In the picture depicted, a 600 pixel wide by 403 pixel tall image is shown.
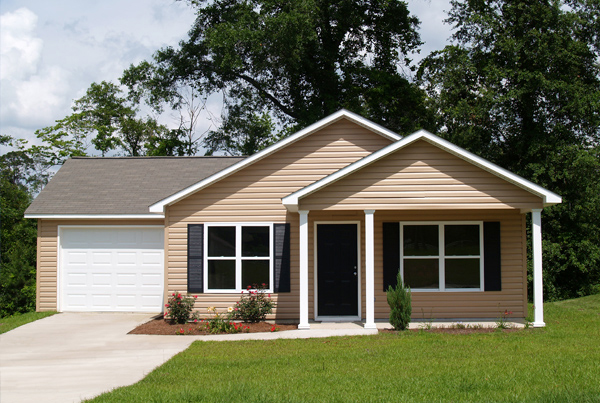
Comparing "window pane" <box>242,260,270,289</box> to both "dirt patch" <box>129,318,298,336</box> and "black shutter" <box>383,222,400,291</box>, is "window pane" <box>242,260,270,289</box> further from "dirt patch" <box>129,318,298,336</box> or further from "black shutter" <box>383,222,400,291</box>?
"black shutter" <box>383,222,400,291</box>

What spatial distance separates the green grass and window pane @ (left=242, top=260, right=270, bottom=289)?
18.0ft

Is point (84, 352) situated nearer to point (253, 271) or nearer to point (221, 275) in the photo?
point (221, 275)

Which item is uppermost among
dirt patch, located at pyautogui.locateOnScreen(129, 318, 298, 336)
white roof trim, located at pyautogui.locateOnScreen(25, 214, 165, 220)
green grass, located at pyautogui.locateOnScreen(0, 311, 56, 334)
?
white roof trim, located at pyautogui.locateOnScreen(25, 214, 165, 220)

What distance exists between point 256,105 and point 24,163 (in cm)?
2622

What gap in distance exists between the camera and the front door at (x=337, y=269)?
1331cm

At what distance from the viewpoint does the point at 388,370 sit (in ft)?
26.4

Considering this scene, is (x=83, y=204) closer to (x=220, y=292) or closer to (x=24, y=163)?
(x=220, y=292)

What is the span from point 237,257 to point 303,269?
2126mm

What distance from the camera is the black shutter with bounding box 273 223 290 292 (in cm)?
1329

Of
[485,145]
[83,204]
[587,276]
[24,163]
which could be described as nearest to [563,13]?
[485,145]

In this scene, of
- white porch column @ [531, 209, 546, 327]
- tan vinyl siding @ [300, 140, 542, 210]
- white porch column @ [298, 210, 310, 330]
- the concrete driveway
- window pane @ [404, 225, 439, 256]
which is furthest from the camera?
window pane @ [404, 225, 439, 256]

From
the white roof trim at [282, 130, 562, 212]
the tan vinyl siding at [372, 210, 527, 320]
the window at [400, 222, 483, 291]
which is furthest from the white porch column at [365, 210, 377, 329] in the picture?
the window at [400, 222, 483, 291]

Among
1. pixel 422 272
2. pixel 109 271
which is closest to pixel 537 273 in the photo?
pixel 422 272

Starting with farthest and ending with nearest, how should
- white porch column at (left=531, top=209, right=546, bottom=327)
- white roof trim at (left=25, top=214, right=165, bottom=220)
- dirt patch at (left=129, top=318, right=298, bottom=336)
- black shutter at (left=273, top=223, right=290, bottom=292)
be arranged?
white roof trim at (left=25, top=214, right=165, bottom=220) → black shutter at (left=273, top=223, right=290, bottom=292) → dirt patch at (left=129, top=318, right=298, bottom=336) → white porch column at (left=531, top=209, right=546, bottom=327)
